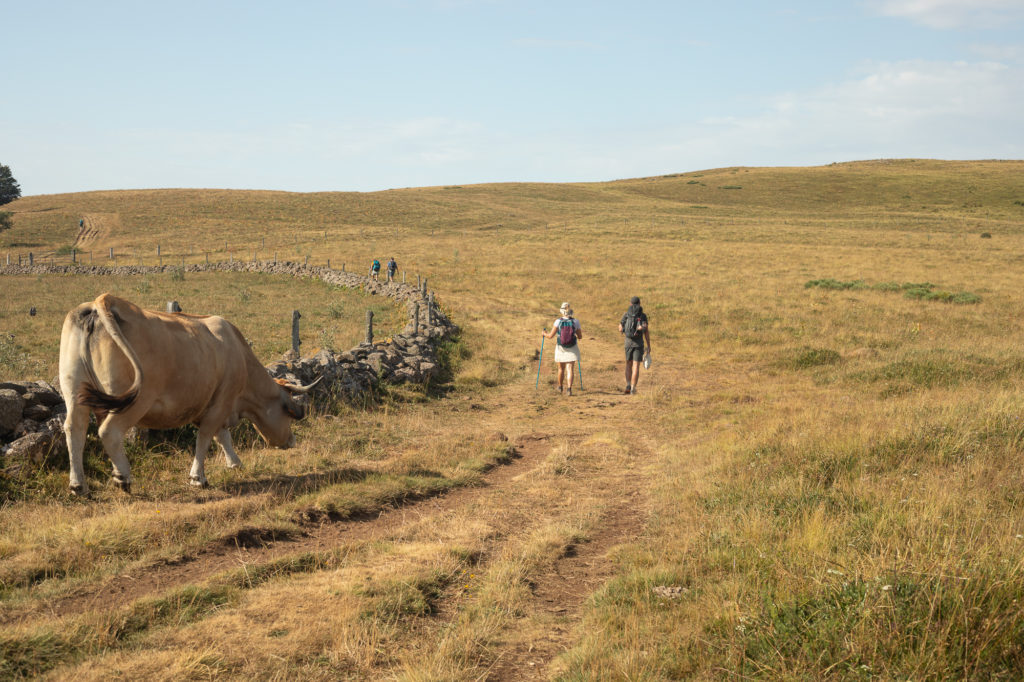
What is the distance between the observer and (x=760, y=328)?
25.0m

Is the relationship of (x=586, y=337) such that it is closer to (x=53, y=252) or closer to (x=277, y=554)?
(x=277, y=554)

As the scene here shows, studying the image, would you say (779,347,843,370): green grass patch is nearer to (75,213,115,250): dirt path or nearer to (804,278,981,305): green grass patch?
(804,278,981,305): green grass patch

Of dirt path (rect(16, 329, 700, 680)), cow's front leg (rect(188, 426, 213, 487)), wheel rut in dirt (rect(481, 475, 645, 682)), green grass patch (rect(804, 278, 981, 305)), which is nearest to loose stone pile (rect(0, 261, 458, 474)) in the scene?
cow's front leg (rect(188, 426, 213, 487))

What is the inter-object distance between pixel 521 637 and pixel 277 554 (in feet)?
8.46

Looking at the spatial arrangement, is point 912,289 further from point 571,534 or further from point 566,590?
point 566,590

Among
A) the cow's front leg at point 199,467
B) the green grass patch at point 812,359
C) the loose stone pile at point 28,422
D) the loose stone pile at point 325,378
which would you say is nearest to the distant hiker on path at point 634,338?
the loose stone pile at point 325,378

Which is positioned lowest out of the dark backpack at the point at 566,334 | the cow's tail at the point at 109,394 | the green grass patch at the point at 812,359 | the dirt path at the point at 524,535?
the dirt path at the point at 524,535

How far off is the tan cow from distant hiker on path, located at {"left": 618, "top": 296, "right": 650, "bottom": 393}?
9.19m

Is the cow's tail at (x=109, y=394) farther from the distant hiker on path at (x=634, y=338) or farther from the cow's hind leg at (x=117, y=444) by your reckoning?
the distant hiker on path at (x=634, y=338)

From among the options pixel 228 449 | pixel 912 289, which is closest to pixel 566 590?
pixel 228 449

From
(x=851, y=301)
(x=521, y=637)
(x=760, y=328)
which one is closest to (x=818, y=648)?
(x=521, y=637)

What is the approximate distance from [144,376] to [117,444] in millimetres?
747

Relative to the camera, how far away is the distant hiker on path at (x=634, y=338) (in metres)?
16.0

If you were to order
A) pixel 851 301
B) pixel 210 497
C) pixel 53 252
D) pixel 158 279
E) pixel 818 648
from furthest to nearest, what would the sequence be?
1. pixel 53 252
2. pixel 158 279
3. pixel 851 301
4. pixel 210 497
5. pixel 818 648
